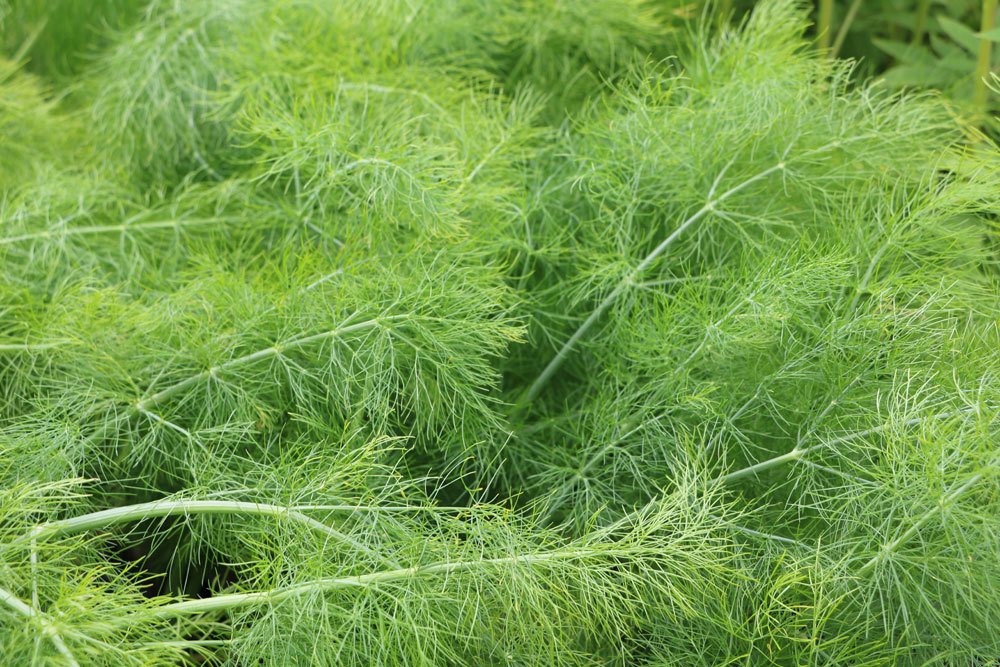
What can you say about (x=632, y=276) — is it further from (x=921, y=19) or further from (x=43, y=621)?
(x=921, y=19)

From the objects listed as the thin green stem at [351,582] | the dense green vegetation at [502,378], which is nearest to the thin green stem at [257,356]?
the dense green vegetation at [502,378]

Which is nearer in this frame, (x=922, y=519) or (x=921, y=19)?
(x=922, y=519)

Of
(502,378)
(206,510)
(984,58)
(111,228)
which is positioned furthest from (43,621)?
(984,58)

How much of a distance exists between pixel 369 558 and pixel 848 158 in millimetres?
810

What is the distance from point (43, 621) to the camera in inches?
31.4

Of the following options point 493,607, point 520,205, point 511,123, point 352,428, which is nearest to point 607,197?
point 520,205

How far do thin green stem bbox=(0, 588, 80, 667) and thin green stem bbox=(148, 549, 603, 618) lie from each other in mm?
83

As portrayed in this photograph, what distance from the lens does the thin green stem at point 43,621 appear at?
78 cm

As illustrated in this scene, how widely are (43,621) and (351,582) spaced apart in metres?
0.26

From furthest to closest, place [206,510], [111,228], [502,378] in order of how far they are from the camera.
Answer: [111,228], [502,378], [206,510]

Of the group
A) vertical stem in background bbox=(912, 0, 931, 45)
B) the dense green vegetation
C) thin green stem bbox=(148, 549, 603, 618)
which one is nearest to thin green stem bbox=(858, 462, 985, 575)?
the dense green vegetation

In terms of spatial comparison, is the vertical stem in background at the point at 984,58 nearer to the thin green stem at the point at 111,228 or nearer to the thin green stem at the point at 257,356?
the thin green stem at the point at 257,356

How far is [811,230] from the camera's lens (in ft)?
3.96

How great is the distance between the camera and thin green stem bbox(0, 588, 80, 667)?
783mm
